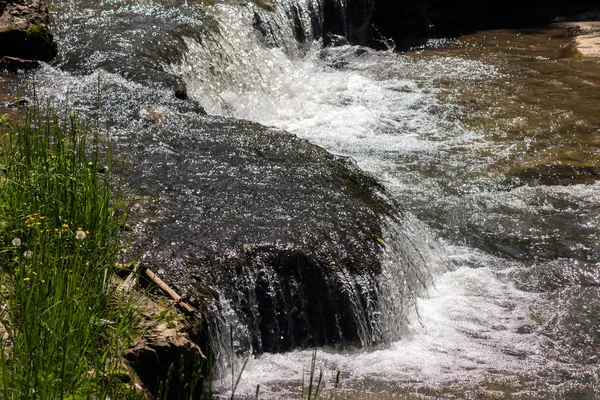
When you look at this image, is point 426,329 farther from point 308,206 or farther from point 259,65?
point 259,65

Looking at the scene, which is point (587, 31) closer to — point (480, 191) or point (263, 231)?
point (480, 191)

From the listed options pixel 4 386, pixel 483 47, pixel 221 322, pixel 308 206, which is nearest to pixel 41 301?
pixel 4 386

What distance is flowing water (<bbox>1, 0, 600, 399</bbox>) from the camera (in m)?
4.59

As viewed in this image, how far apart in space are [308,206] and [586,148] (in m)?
4.45

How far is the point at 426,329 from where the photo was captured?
4988mm

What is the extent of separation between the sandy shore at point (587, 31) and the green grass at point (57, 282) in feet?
35.1

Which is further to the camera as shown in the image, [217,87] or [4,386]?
[217,87]

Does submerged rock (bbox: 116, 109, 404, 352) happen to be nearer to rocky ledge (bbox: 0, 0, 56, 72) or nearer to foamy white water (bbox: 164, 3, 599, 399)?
foamy white water (bbox: 164, 3, 599, 399)

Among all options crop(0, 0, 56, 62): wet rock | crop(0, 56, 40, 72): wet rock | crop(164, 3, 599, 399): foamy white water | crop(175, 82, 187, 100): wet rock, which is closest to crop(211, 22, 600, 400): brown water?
crop(164, 3, 599, 399): foamy white water

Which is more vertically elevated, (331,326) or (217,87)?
(217,87)

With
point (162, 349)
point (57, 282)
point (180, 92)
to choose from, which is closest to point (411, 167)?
point (180, 92)

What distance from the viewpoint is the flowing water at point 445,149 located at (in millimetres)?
4590

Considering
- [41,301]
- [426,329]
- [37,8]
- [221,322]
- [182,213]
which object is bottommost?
[426,329]

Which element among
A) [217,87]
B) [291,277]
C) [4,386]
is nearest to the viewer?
[4,386]
